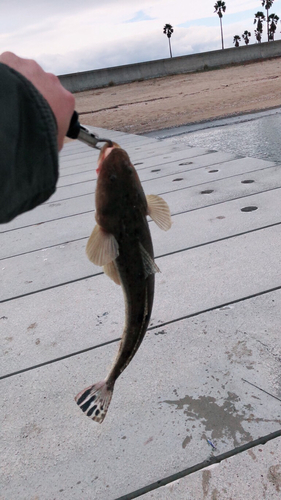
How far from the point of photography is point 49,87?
128 cm

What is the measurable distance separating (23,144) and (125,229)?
1.55ft

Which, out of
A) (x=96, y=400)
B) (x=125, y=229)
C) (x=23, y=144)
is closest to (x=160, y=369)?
(x=96, y=400)

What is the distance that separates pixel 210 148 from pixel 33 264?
5375mm

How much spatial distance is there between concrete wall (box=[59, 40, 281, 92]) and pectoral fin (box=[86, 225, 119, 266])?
125ft

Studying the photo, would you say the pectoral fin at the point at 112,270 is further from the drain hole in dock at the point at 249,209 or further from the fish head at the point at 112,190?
the drain hole in dock at the point at 249,209

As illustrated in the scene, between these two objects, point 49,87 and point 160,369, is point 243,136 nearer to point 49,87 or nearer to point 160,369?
point 160,369

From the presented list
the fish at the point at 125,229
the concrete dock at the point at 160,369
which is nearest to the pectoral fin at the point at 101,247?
the fish at the point at 125,229

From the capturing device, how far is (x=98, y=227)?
1.52m

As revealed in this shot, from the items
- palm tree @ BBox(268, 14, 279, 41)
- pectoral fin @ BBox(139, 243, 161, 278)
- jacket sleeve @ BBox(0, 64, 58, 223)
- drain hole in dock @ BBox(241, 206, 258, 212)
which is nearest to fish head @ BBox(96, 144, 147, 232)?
pectoral fin @ BBox(139, 243, 161, 278)

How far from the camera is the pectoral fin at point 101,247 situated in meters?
1.48

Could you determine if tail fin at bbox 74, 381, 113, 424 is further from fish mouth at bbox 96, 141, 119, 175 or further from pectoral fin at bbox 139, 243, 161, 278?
fish mouth at bbox 96, 141, 119, 175

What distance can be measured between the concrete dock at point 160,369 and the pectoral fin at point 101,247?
45.9 inches

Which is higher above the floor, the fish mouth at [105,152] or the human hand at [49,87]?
the human hand at [49,87]

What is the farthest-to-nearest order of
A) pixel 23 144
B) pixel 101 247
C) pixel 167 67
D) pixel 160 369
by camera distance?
1. pixel 167 67
2. pixel 160 369
3. pixel 101 247
4. pixel 23 144
